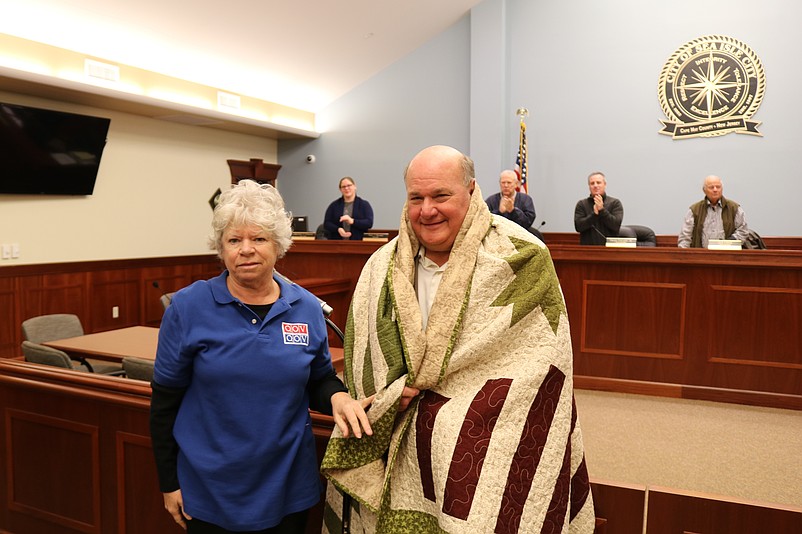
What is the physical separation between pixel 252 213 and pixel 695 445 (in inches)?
112

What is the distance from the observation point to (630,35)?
7.23 meters

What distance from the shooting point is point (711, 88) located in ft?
22.7

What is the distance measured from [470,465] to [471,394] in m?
0.14

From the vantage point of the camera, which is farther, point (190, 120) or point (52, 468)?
point (190, 120)

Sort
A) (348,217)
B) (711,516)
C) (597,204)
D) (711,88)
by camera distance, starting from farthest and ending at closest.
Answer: (711,88)
(348,217)
(597,204)
(711,516)

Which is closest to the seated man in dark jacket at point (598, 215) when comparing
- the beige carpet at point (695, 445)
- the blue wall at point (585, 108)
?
the beige carpet at point (695, 445)

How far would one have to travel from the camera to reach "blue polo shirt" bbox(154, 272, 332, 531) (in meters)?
1.39

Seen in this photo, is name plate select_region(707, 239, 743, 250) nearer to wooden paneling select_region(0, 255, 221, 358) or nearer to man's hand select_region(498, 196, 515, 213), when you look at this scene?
man's hand select_region(498, 196, 515, 213)

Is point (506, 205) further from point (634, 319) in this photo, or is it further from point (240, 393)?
point (240, 393)

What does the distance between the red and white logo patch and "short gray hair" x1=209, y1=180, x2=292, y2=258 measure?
173mm

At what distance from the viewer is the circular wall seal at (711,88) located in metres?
6.78

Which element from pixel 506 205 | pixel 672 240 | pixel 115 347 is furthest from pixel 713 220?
pixel 115 347

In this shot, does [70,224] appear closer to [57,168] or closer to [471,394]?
[57,168]

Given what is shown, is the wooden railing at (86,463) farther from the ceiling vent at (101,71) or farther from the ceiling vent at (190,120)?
the ceiling vent at (190,120)
